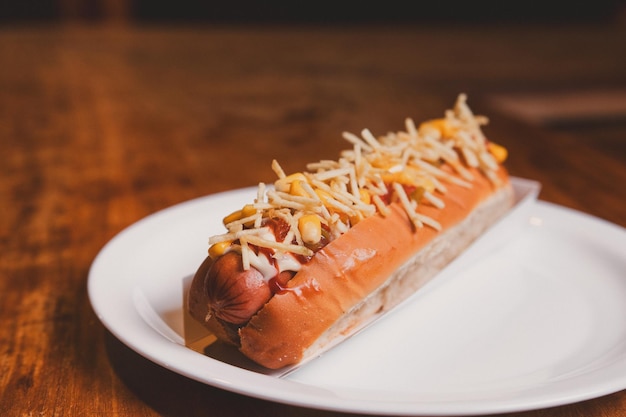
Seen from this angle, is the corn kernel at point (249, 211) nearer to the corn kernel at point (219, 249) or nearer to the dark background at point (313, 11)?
the corn kernel at point (219, 249)

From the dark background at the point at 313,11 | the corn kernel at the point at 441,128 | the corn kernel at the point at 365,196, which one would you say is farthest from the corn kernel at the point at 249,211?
the dark background at the point at 313,11

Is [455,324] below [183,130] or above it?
above

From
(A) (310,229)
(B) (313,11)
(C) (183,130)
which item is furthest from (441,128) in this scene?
(B) (313,11)

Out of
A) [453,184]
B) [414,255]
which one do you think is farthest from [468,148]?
[414,255]

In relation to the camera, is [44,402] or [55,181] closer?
[44,402]

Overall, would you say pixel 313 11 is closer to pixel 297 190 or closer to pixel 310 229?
pixel 297 190

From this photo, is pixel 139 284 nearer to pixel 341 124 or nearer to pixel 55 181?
pixel 55 181

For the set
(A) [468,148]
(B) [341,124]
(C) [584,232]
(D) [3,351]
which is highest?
(A) [468,148]
